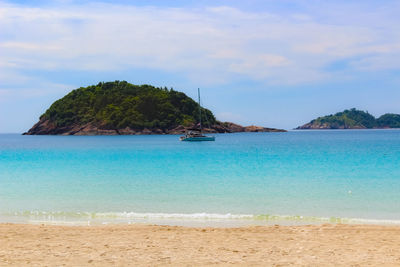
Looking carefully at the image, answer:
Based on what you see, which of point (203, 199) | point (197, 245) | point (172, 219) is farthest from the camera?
point (203, 199)

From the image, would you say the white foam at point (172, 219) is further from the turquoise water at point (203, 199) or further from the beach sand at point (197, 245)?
the beach sand at point (197, 245)

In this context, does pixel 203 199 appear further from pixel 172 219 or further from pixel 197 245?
pixel 197 245

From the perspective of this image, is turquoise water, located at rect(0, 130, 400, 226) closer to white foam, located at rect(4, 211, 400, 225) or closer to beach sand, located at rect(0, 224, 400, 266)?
white foam, located at rect(4, 211, 400, 225)

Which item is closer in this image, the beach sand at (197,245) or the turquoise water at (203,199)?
the beach sand at (197,245)

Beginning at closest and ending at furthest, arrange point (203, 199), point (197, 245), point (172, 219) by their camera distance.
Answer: point (197, 245), point (172, 219), point (203, 199)

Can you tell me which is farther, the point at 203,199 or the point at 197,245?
the point at 203,199

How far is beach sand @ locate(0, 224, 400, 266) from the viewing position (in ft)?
26.7

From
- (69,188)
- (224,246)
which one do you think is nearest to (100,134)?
(69,188)

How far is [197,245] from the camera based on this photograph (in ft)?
31.2

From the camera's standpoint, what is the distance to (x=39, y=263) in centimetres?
788

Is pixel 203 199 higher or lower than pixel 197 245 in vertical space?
lower

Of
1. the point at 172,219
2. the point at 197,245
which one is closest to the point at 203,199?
the point at 172,219

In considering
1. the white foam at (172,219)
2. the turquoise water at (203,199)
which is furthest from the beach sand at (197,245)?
the turquoise water at (203,199)

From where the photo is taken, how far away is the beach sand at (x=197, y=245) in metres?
8.15
